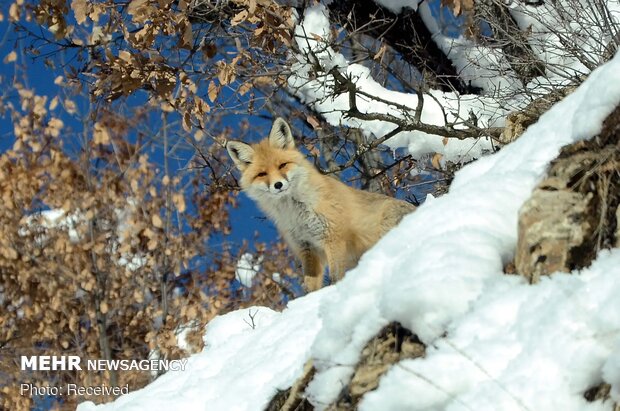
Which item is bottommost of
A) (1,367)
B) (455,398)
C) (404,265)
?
(455,398)

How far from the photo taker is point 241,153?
29.6 ft

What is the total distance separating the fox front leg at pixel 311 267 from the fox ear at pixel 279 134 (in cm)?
138

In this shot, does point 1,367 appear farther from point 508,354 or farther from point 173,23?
point 508,354

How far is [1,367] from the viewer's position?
16406 mm

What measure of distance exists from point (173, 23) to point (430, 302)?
6877mm

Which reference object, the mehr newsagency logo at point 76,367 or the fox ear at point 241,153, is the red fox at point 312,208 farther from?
the mehr newsagency logo at point 76,367

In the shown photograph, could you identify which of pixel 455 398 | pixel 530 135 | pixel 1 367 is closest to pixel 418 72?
pixel 530 135

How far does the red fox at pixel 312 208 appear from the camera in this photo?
8211mm

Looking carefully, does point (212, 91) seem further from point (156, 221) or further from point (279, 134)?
point (156, 221)

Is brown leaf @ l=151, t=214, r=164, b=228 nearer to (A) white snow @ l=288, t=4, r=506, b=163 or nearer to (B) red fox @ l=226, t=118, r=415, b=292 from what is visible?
(A) white snow @ l=288, t=4, r=506, b=163

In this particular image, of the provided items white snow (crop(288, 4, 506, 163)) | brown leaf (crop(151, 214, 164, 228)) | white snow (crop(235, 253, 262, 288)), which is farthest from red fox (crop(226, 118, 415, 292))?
white snow (crop(235, 253, 262, 288))

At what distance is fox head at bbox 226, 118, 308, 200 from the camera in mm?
8539

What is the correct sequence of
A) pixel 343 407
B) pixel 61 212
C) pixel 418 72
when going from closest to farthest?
pixel 343 407 → pixel 418 72 → pixel 61 212

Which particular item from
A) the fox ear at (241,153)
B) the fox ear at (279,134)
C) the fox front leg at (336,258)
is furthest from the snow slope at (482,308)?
the fox ear at (279,134)
